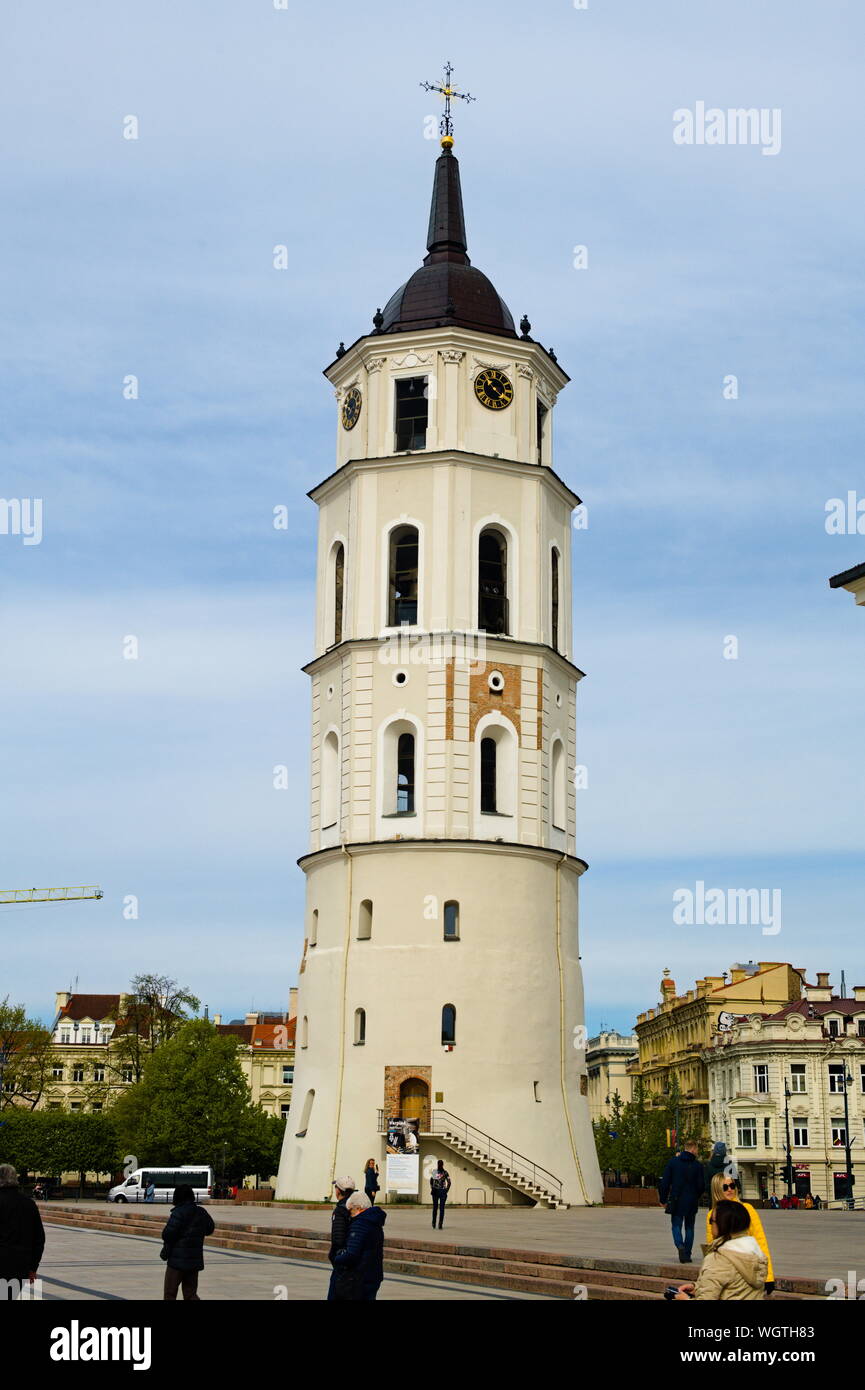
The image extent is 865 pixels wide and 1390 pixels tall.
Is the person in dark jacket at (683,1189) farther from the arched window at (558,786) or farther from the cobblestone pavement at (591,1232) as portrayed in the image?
the arched window at (558,786)

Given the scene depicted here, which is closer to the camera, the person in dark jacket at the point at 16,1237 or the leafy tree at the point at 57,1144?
the person in dark jacket at the point at 16,1237

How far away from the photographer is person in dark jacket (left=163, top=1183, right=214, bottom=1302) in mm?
16203

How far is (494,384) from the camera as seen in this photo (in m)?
55.6

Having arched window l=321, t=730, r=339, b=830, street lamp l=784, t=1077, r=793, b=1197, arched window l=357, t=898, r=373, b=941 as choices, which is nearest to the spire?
arched window l=321, t=730, r=339, b=830

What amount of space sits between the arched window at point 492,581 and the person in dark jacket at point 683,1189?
3146 centimetres

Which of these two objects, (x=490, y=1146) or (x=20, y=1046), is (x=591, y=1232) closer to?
(x=490, y=1146)

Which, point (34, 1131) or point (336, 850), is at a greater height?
point (336, 850)

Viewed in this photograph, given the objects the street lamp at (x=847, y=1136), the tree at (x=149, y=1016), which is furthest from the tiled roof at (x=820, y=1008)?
the tree at (x=149, y=1016)

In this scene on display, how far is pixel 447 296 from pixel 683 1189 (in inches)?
1562

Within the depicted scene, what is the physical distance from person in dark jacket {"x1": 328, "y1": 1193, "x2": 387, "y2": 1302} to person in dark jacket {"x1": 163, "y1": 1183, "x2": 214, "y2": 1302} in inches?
136

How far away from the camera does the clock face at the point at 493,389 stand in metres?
55.3

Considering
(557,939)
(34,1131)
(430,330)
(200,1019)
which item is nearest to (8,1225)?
(557,939)
